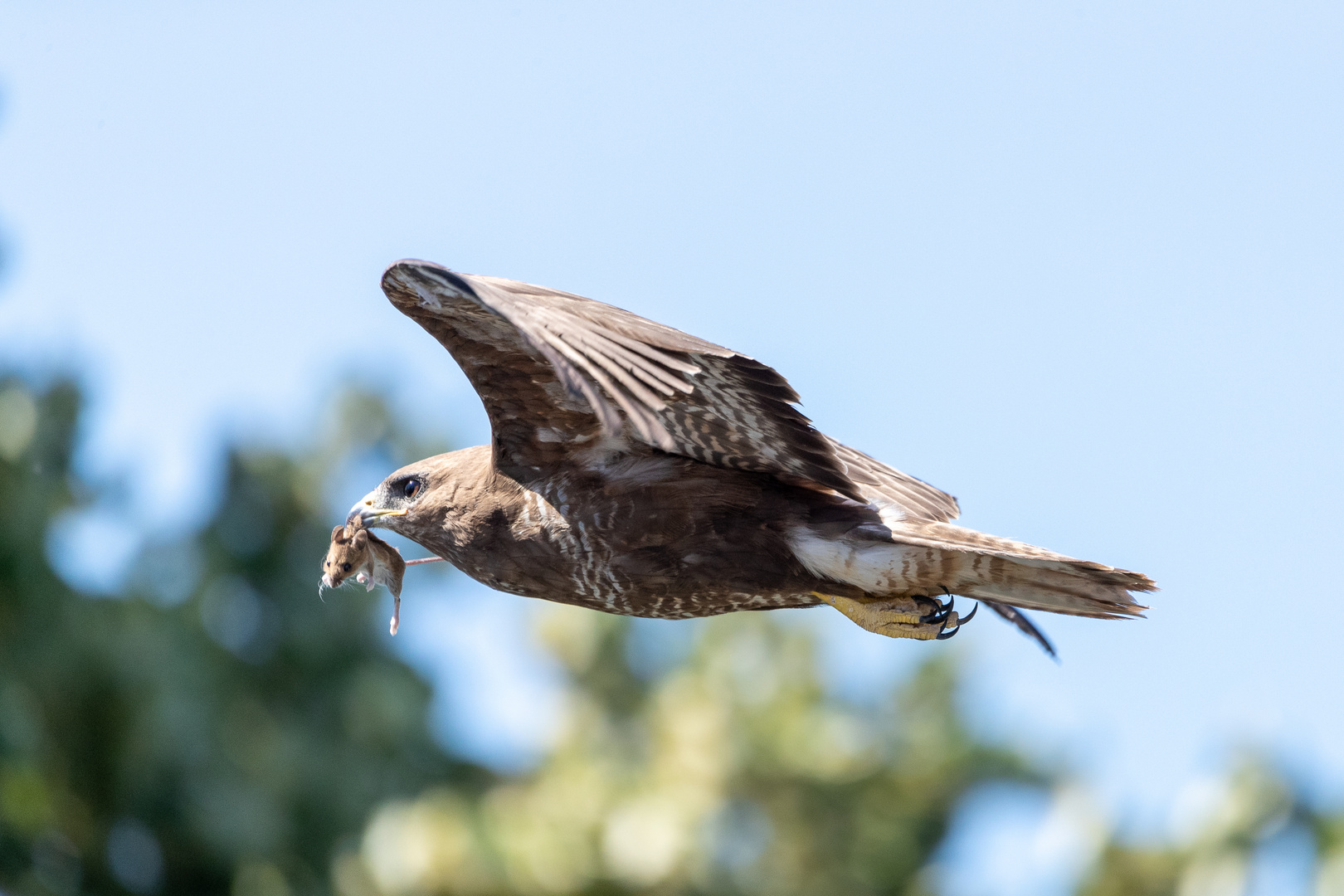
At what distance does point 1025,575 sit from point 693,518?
1.15m

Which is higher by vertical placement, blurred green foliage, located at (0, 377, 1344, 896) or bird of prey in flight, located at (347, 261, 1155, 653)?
bird of prey in flight, located at (347, 261, 1155, 653)

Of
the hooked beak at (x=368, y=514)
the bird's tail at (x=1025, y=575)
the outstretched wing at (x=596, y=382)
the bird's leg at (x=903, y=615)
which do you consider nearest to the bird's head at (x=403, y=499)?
the hooked beak at (x=368, y=514)

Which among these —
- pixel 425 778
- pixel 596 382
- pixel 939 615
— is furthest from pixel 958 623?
pixel 425 778

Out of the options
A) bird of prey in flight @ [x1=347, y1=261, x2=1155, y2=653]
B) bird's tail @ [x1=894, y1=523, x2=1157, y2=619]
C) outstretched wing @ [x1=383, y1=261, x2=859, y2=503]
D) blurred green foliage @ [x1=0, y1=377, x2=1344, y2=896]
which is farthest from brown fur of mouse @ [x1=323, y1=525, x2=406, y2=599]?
blurred green foliage @ [x1=0, y1=377, x2=1344, y2=896]

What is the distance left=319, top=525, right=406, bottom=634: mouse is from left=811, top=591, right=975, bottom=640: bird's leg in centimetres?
178

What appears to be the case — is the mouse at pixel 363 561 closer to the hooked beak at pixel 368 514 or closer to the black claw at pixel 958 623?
the hooked beak at pixel 368 514

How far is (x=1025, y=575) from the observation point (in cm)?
510

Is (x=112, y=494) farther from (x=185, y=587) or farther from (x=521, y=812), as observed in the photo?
(x=521, y=812)

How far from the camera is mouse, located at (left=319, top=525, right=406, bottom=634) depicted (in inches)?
235

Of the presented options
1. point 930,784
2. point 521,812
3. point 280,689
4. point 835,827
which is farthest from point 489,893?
point 280,689

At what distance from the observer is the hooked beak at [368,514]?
19.0ft

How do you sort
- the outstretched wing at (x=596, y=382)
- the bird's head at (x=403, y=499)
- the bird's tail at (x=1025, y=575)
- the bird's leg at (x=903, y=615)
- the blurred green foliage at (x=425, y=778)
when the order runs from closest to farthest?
the outstretched wing at (x=596, y=382), the bird's tail at (x=1025, y=575), the bird's leg at (x=903, y=615), the bird's head at (x=403, y=499), the blurred green foliage at (x=425, y=778)

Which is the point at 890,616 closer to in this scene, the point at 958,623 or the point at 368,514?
the point at 958,623

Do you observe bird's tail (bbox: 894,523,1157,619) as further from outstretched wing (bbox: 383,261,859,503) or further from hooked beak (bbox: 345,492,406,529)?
hooked beak (bbox: 345,492,406,529)
